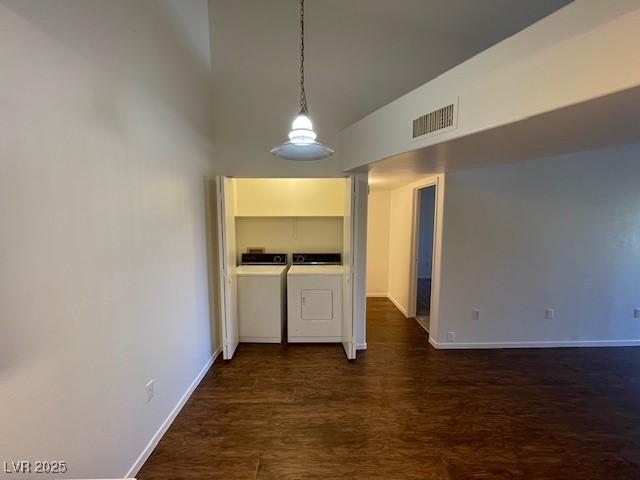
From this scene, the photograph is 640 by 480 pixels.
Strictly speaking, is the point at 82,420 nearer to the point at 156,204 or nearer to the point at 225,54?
the point at 156,204

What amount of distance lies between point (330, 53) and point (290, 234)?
2388 mm

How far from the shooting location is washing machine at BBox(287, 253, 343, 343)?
3592 millimetres

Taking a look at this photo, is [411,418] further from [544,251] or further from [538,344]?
[544,251]

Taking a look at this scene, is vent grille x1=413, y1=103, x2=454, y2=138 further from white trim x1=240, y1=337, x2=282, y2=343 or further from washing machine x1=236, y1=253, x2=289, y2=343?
white trim x1=240, y1=337, x2=282, y2=343

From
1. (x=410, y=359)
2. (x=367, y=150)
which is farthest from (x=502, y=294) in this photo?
(x=367, y=150)

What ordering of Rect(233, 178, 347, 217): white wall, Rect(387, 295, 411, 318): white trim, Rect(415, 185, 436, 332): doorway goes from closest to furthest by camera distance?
1. Rect(233, 178, 347, 217): white wall
2. Rect(387, 295, 411, 318): white trim
3. Rect(415, 185, 436, 332): doorway

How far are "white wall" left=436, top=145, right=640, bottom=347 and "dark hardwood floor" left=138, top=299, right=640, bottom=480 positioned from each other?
0.37m

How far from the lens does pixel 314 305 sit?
11.9 ft

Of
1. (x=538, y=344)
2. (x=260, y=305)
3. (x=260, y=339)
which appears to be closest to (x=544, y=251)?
(x=538, y=344)

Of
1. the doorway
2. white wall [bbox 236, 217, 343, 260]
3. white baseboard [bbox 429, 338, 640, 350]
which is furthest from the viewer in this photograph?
the doorway

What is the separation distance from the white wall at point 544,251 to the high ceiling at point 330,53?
1.44m

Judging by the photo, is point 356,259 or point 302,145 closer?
point 302,145

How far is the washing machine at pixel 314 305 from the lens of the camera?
11.8 ft

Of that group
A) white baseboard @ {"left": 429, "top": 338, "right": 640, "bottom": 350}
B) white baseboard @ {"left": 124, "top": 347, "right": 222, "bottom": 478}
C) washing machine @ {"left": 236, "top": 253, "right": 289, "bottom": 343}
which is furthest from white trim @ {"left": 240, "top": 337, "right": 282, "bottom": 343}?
white baseboard @ {"left": 429, "top": 338, "right": 640, "bottom": 350}
